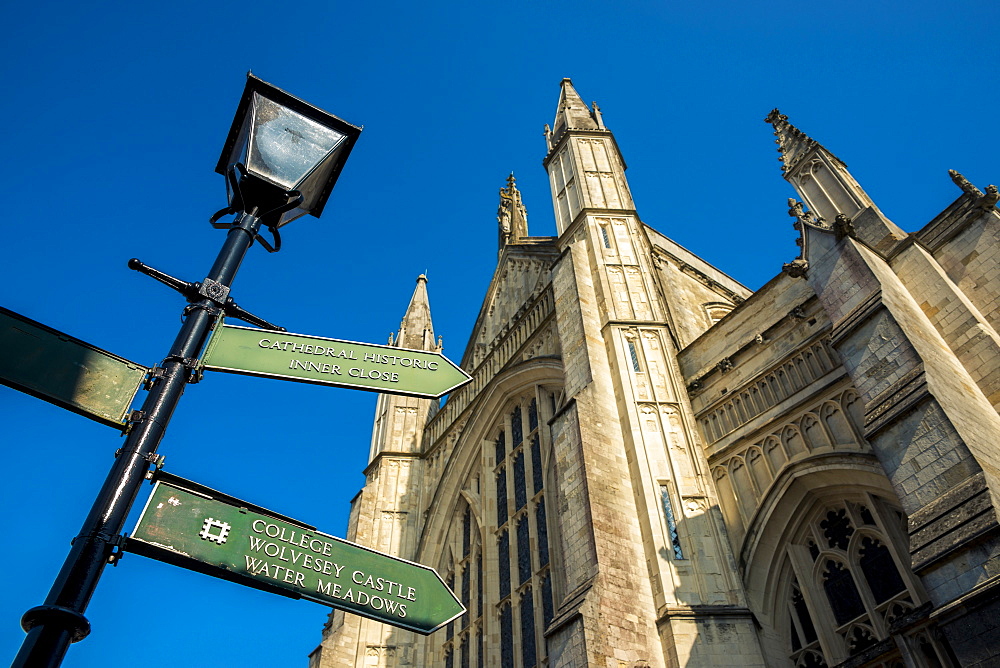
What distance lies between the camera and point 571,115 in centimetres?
1745

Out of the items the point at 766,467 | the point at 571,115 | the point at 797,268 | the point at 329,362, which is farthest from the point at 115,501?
the point at 571,115

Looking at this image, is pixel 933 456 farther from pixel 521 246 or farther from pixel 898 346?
pixel 521 246

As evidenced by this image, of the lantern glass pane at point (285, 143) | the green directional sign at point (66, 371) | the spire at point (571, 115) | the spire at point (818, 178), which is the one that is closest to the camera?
the green directional sign at point (66, 371)

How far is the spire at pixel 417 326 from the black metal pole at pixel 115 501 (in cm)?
1832

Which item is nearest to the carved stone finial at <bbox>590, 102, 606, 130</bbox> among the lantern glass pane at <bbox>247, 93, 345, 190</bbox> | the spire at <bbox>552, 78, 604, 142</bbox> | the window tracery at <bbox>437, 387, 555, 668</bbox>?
the spire at <bbox>552, 78, 604, 142</bbox>

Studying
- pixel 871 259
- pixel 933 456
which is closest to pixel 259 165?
pixel 933 456

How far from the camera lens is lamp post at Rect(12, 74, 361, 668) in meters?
2.26

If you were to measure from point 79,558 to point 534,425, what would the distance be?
1281 centimetres

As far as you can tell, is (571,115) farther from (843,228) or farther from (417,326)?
(843,228)

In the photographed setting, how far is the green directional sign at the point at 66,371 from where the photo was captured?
2.80 metres

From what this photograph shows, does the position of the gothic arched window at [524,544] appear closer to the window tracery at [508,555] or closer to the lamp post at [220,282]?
the window tracery at [508,555]

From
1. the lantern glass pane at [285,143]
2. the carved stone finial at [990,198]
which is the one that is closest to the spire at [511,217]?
the carved stone finial at [990,198]

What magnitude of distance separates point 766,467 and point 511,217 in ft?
48.2

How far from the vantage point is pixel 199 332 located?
3164mm
